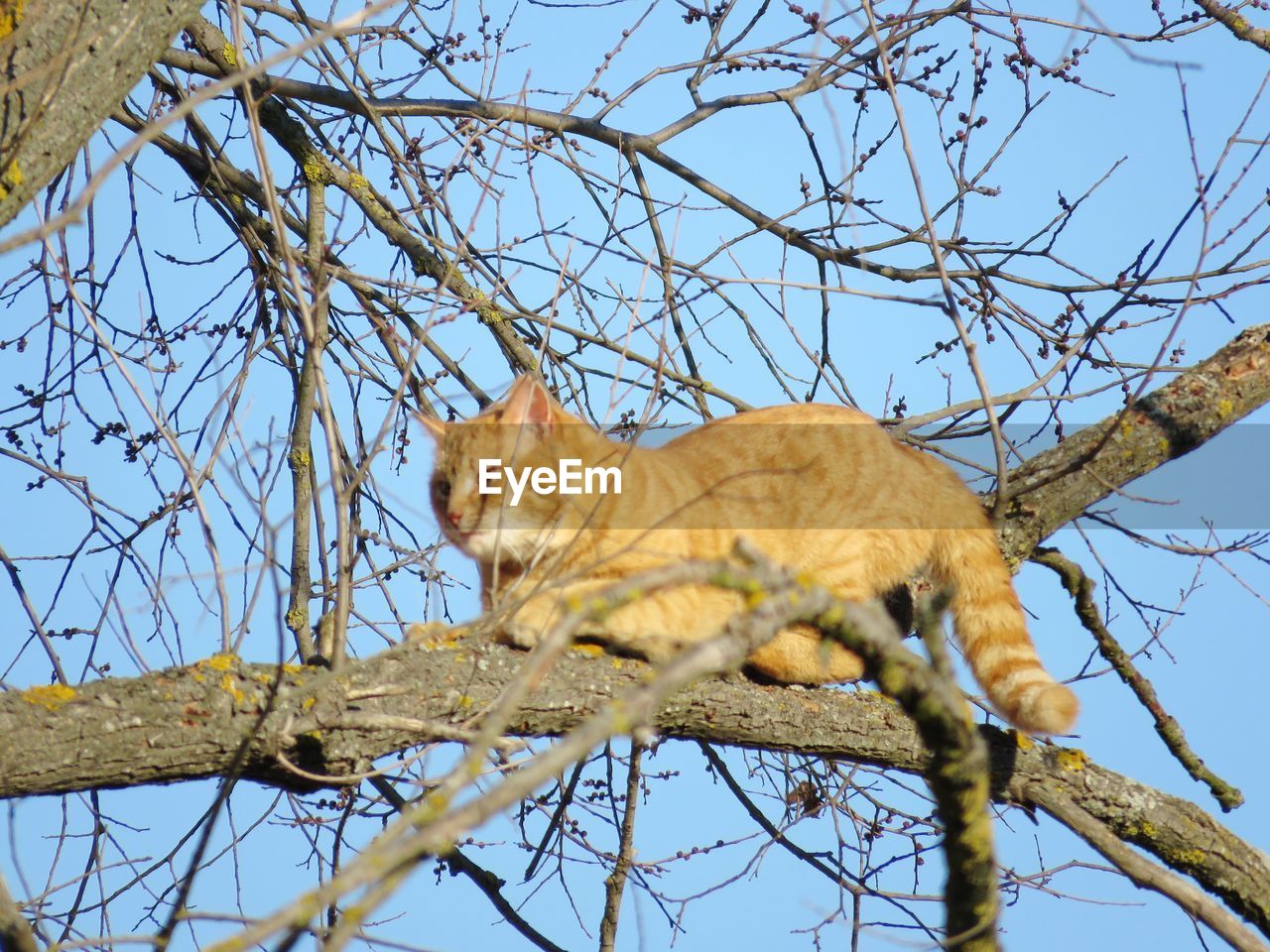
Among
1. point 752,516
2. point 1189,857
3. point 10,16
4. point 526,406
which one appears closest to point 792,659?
point 752,516

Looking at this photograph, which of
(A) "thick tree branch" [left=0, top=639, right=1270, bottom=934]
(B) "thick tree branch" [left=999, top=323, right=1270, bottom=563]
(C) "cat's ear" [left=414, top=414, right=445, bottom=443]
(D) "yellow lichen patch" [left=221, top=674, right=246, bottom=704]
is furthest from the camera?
(C) "cat's ear" [left=414, top=414, right=445, bottom=443]

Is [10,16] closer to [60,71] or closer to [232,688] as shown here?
[60,71]

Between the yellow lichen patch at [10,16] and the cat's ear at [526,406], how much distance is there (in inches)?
58.8

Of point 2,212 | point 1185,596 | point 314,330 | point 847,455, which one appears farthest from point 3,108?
point 1185,596

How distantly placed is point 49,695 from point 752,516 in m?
2.12

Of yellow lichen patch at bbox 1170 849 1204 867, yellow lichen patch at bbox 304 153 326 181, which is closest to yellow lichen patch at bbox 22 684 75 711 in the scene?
yellow lichen patch at bbox 304 153 326 181

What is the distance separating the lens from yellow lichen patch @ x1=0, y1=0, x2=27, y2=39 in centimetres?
240

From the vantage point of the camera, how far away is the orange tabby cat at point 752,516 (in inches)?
135

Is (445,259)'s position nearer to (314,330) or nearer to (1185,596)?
(314,330)

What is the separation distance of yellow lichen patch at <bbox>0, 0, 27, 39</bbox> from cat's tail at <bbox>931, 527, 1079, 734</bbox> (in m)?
2.64

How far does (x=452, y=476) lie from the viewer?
12.2 ft

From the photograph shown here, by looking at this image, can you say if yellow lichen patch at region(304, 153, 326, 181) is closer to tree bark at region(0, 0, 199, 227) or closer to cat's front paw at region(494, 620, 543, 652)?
tree bark at region(0, 0, 199, 227)

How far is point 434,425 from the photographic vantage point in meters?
3.77

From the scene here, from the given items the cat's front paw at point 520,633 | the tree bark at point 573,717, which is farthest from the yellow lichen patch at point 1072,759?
the cat's front paw at point 520,633
